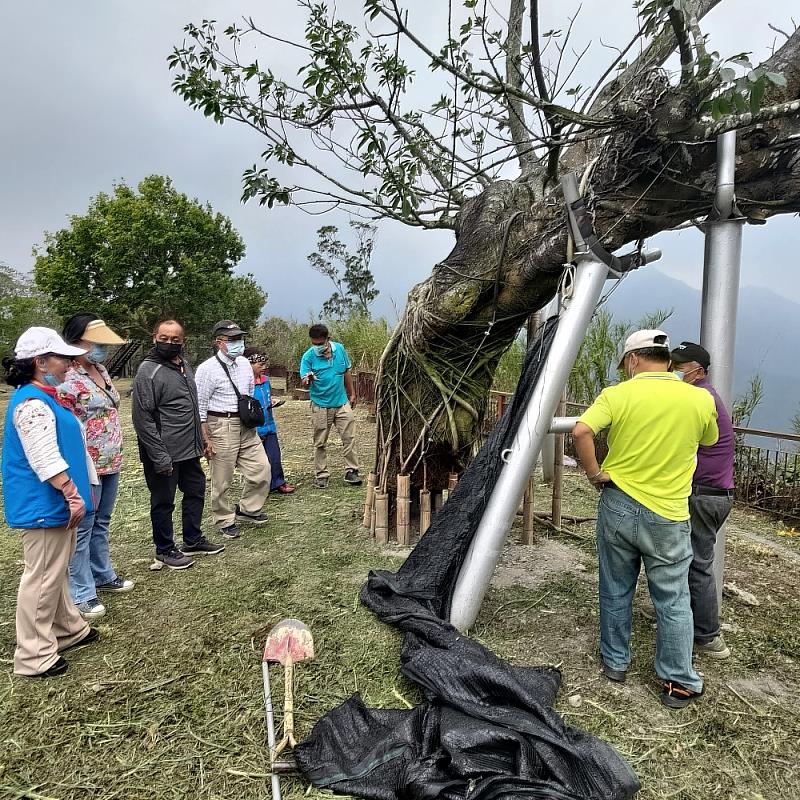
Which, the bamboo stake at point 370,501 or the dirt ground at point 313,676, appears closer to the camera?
the dirt ground at point 313,676

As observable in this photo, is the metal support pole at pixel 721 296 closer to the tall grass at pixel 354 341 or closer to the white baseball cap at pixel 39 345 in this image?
the white baseball cap at pixel 39 345

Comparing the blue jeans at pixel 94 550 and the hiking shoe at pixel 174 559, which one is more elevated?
the blue jeans at pixel 94 550

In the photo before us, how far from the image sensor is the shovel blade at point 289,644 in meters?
2.67

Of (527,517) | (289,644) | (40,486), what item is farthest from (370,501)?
(40,486)

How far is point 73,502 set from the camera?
9.00ft

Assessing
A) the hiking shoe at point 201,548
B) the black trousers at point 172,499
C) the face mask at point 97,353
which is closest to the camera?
the face mask at point 97,353

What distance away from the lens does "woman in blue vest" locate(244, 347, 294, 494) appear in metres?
5.70

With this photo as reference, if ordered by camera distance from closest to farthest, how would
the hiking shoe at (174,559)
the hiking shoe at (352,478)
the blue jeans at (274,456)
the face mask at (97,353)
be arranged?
the face mask at (97,353) → the hiking shoe at (174,559) → the blue jeans at (274,456) → the hiking shoe at (352,478)

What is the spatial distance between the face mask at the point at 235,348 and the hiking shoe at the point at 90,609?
207 cm

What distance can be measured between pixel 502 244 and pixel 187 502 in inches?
117

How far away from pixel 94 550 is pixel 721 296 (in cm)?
412

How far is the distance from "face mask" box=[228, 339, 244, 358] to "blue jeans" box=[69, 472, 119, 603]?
55.3 inches

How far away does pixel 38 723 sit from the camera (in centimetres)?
246

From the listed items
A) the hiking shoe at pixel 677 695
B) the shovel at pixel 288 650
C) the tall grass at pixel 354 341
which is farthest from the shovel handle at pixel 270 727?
the tall grass at pixel 354 341
